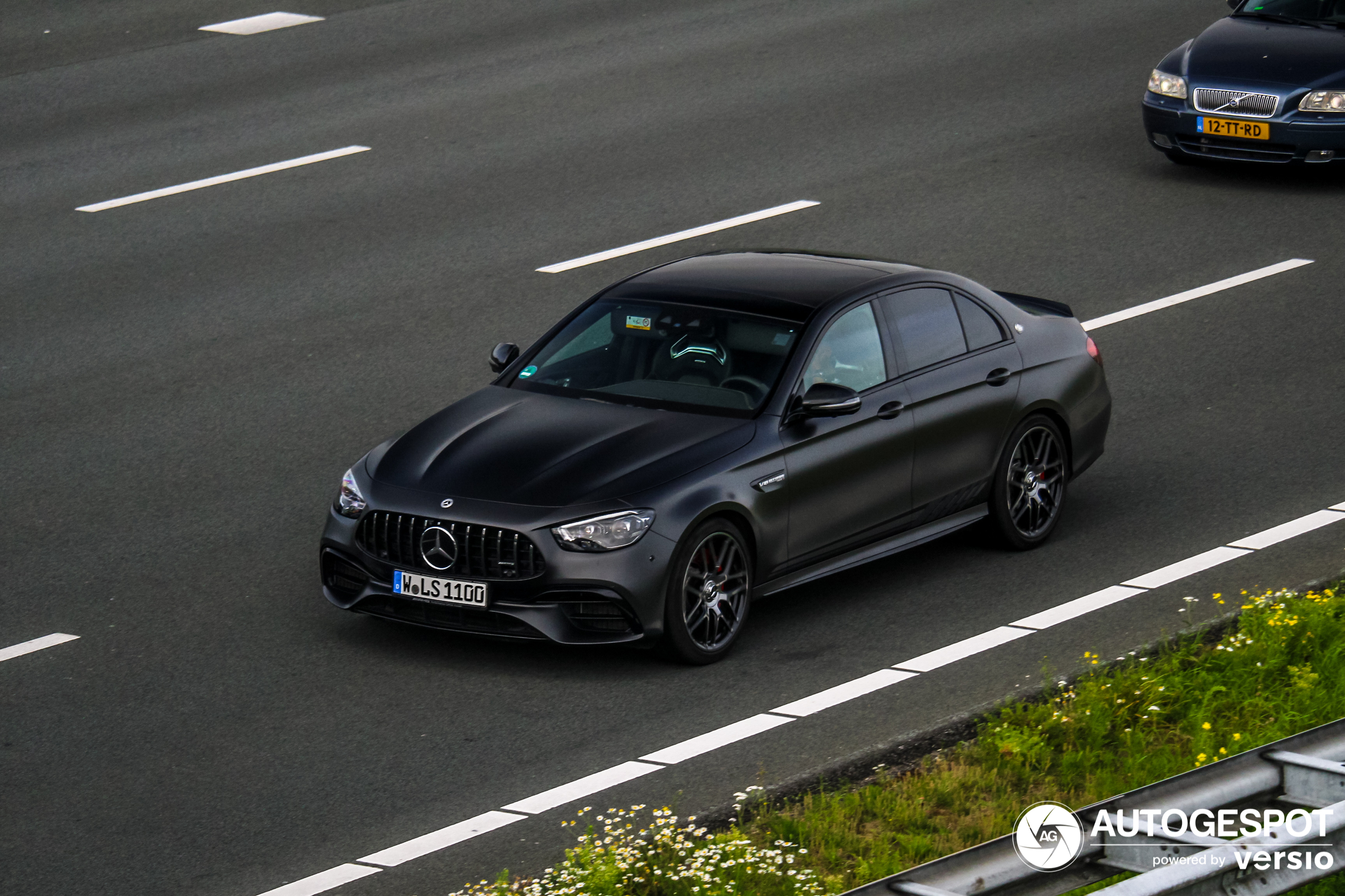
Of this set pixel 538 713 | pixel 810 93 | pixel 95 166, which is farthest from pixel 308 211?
pixel 538 713

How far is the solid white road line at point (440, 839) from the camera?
7223 mm

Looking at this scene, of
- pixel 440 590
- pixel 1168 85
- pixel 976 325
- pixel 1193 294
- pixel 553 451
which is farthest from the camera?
pixel 1168 85

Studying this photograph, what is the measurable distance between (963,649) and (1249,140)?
30.4 feet

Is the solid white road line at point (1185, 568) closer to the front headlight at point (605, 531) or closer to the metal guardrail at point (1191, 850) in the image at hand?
the front headlight at point (605, 531)

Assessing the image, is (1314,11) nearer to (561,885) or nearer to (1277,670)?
(1277,670)

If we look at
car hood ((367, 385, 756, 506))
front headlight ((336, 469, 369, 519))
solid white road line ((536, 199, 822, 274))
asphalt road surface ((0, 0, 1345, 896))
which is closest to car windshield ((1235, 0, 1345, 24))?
asphalt road surface ((0, 0, 1345, 896))

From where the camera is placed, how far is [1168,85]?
17469 millimetres

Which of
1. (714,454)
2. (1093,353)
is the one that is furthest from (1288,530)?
(714,454)

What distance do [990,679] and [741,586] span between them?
118cm

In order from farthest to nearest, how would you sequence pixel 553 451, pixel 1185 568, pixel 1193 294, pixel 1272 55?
1. pixel 1272 55
2. pixel 1193 294
3. pixel 1185 568
4. pixel 553 451

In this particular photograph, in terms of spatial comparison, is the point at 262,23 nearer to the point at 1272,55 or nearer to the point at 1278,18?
the point at 1278,18

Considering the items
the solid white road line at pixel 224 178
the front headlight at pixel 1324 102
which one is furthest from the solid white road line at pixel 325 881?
the front headlight at pixel 1324 102

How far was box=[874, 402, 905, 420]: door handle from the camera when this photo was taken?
9734mm

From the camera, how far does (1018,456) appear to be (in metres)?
10.5
